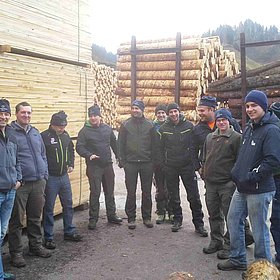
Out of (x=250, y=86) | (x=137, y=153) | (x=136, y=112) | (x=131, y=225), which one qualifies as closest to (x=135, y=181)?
(x=137, y=153)

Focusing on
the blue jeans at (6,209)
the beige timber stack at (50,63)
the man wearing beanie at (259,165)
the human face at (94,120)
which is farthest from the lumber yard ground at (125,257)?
the human face at (94,120)

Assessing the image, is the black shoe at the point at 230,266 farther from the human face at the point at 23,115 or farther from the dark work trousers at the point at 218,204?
the human face at the point at 23,115

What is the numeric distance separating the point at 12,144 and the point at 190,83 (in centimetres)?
668

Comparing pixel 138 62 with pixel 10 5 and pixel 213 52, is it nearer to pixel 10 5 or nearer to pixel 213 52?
pixel 213 52

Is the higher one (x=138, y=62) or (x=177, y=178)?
(x=138, y=62)

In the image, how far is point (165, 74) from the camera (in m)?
10.7

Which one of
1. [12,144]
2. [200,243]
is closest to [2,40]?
[12,144]

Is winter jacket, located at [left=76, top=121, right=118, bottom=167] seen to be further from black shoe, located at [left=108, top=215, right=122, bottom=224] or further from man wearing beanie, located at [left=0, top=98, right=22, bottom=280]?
man wearing beanie, located at [left=0, top=98, right=22, bottom=280]

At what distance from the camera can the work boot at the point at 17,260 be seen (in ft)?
15.8

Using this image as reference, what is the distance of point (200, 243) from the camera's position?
575cm

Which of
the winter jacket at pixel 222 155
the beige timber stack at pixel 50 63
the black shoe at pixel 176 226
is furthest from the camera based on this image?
the black shoe at pixel 176 226

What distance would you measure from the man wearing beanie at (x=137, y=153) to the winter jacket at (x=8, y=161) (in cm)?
231

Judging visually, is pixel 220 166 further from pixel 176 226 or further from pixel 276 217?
pixel 176 226

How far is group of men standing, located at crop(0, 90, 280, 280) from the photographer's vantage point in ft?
13.8
